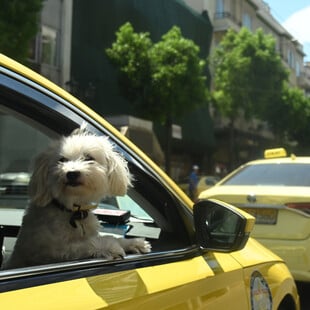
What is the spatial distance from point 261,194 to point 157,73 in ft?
56.6

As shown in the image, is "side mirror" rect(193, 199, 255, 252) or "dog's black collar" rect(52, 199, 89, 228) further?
"side mirror" rect(193, 199, 255, 252)

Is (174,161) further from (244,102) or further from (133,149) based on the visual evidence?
(133,149)

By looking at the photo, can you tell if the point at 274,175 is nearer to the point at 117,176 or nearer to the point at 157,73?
the point at 117,176

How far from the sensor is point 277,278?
2943 millimetres

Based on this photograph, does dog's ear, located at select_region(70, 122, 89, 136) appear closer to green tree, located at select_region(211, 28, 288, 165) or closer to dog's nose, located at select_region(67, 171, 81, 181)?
dog's nose, located at select_region(67, 171, 81, 181)

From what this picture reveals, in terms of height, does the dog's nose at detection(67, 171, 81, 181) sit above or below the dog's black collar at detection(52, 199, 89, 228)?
above

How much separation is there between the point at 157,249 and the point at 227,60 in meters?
29.3

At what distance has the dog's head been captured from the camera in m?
1.99

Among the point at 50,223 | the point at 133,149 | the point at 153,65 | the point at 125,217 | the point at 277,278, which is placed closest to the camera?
the point at 50,223

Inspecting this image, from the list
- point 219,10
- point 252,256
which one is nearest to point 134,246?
point 252,256

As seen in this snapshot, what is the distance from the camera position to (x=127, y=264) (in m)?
1.95

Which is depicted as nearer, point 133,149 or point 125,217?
point 133,149

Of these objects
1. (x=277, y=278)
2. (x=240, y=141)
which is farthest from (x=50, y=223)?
(x=240, y=141)

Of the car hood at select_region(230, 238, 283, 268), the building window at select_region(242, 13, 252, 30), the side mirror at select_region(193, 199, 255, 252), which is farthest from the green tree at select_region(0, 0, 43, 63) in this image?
the building window at select_region(242, 13, 252, 30)
